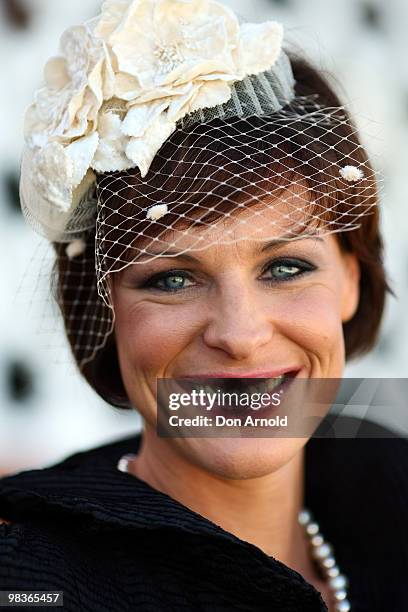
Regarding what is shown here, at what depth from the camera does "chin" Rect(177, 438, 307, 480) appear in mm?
1562

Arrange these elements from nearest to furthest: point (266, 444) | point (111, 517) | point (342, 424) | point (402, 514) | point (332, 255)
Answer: point (111, 517) → point (266, 444) → point (332, 255) → point (402, 514) → point (342, 424)

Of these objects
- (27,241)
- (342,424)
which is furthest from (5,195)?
(342,424)

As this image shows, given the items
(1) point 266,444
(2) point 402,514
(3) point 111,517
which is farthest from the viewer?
(2) point 402,514

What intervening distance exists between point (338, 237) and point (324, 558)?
70 centimetres

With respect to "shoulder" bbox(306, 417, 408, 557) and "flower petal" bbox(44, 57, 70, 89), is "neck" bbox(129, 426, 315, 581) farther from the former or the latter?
"flower petal" bbox(44, 57, 70, 89)

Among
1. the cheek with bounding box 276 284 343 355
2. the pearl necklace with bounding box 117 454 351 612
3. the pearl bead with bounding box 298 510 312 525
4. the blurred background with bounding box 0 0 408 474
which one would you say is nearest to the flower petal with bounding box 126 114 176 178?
the cheek with bounding box 276 284 343 355

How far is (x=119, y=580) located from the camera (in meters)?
1.42

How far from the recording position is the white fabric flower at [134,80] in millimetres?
1525

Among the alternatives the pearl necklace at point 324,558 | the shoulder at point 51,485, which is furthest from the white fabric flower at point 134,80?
the pearl necklace at point 324,558

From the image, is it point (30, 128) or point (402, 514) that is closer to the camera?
point (30, 128)

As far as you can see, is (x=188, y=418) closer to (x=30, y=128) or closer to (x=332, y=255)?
(x=332, y=255)

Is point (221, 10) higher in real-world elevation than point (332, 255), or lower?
higher

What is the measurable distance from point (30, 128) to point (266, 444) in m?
0.72

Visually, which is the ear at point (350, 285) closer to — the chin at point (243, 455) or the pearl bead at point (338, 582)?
the chin at point (243, 455)
